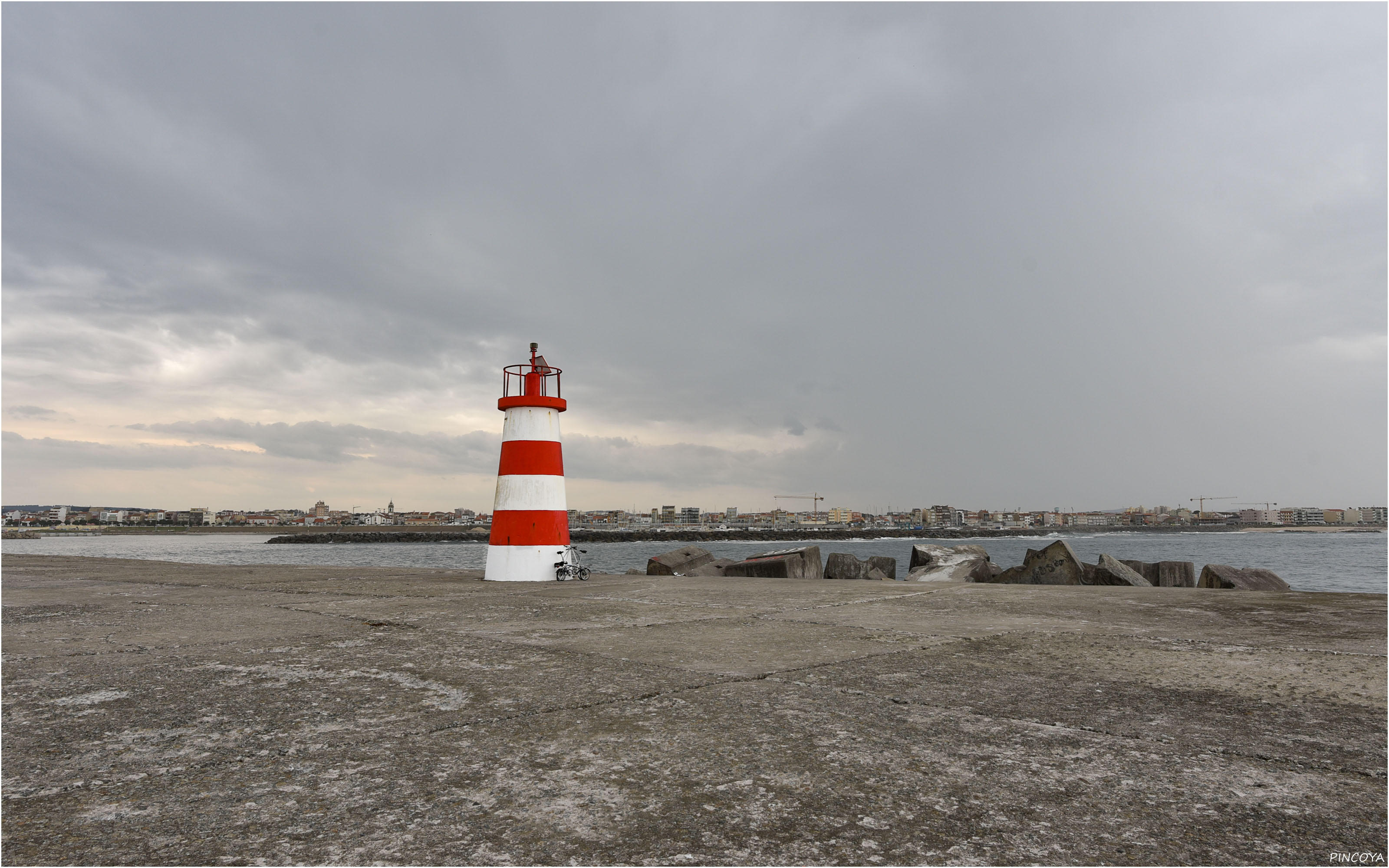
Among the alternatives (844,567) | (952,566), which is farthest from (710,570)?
(952,566)

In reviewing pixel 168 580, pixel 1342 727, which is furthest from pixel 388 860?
pixel 168 580

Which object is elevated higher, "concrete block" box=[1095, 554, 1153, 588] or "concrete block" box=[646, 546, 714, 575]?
"concrete block" box=[1095, 554, 1153, 588]

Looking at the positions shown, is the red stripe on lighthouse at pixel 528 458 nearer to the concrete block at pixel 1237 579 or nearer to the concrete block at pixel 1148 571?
the concrete block at pixel 1237 579

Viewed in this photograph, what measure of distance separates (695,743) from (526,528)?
24.6ft

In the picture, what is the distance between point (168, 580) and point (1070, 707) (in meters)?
9.92

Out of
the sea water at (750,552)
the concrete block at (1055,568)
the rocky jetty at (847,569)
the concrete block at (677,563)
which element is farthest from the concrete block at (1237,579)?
the sea water at (750,552)

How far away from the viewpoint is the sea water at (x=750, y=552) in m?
37.7

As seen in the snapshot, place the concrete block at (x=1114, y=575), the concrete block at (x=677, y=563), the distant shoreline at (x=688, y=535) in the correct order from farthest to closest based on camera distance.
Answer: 1. the distant shoreline at (x=688, y=535)
2. the concrete block at (x=677, y=563)
3. the concrete block at (x=1114, y=575)

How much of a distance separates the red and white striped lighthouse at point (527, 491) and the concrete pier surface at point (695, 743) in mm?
4624

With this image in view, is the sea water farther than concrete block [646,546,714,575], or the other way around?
the sea water

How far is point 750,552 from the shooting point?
227ft

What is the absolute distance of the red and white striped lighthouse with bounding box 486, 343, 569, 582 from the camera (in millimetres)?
9406

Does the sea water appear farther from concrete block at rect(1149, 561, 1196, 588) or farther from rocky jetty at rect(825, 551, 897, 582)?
concrete block at rect(1149, 561, 1196, 588)

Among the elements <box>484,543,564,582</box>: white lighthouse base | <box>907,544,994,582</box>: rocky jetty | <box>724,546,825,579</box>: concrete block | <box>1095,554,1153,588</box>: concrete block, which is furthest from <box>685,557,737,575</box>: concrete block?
<box>1095,554,1153,588</box>: concrete block
